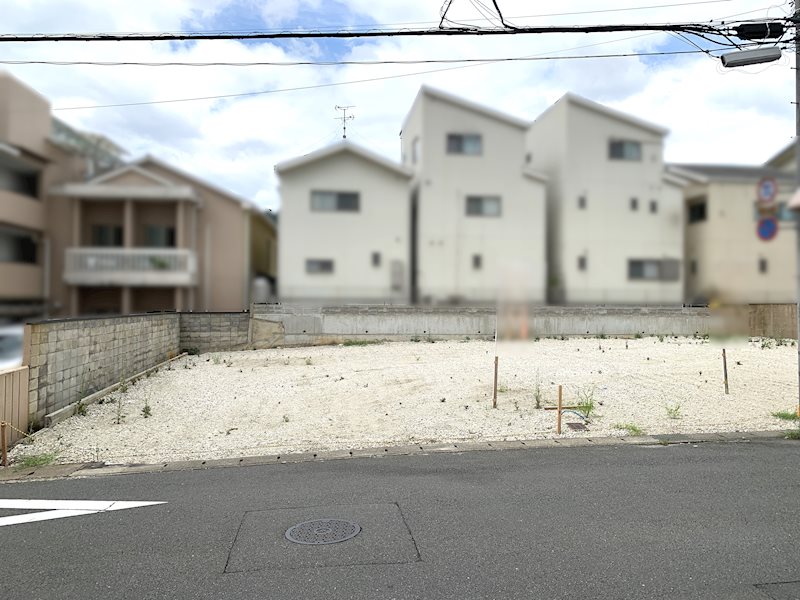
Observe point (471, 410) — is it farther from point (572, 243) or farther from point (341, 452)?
point (572, 243)

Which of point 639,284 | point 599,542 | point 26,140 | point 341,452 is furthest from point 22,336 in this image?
point 639,284

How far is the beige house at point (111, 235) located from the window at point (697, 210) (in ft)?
21.7

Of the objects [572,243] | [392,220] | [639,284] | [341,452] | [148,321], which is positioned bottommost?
[341,452]

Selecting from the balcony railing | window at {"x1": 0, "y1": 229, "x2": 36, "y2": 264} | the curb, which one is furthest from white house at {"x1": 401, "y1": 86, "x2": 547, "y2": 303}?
window at {"x1": 0, "y1": 229, "x2": 36, "y2": 264}

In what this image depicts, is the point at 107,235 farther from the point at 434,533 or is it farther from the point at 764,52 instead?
the point at 764,52

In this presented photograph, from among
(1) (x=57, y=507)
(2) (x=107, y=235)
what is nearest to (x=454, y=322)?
(2) (x=107, y=235)

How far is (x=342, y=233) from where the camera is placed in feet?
36.7

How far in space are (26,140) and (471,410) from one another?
6819mm

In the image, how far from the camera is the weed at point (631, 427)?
685cm

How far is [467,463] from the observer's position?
5.58 metres

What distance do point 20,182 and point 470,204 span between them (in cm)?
743

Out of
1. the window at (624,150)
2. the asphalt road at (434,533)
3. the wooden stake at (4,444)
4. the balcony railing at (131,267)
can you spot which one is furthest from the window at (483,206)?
the wooden stake at (4,444)

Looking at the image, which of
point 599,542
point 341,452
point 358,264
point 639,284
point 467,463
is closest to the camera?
point 599,542

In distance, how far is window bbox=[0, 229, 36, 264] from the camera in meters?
5.83
